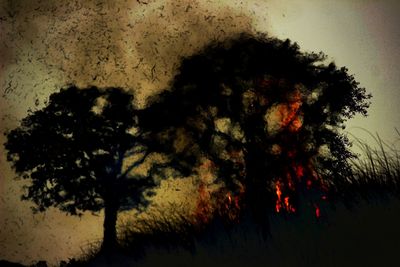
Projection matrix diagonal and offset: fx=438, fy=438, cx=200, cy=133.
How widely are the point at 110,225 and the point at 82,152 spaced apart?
2141mm

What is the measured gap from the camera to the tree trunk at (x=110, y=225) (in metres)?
8.34

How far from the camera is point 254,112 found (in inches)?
413

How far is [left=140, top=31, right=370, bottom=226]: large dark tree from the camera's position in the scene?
32.7 feet

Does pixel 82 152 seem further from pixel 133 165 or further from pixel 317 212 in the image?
pixel 317 212

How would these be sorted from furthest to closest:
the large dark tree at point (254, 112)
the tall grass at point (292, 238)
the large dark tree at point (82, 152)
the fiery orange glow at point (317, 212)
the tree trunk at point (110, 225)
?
the large dark tree at point (254, 112) → the large dark tree at point (82, 152) → the tree trunk at point (110, 225) → the fiery orange glow at point (317, 212) → the tall grass at point (292, 238)

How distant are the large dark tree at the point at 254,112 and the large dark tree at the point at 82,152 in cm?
66

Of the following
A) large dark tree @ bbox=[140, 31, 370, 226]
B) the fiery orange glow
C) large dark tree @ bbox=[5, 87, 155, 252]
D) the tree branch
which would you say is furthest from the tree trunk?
the fiery orange glow

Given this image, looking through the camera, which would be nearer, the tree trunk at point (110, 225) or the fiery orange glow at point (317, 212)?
the fiery orange glow at point (317, 212)

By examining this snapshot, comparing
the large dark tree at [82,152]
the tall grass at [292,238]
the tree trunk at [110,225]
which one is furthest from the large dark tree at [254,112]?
the tall grass at [292,238]

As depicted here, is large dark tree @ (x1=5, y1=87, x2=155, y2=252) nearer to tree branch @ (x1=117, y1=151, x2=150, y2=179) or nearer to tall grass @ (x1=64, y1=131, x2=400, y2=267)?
tree branch @ (x1=117, y1=151, x2=150, y2=179)

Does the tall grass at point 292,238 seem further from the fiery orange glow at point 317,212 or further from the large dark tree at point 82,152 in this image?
the large dark tree at point 82,152

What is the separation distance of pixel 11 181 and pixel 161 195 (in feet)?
10.9

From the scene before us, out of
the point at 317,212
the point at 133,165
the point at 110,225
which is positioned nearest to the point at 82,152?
the point at 133,165

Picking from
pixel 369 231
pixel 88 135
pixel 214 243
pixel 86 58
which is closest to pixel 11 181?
pixel 88 135
